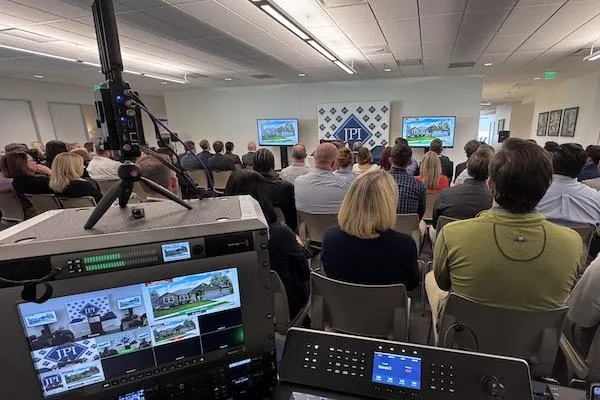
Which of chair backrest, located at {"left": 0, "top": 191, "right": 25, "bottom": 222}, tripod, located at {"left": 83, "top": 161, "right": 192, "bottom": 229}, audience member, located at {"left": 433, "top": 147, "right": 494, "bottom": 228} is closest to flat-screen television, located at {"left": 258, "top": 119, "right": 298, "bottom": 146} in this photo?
chair backrest, located at {"left": 0, "top": 191, "right": 25, "bottom": 222}


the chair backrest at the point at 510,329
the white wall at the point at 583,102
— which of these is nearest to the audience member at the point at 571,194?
the chair backrest at the point at 510,329

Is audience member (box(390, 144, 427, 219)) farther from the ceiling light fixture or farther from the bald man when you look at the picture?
the ceiling light fixture

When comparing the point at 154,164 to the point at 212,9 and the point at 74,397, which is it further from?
the point at 212,9

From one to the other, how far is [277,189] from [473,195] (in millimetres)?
1646

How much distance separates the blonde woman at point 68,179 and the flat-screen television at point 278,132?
5.97m

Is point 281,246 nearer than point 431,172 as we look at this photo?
Yes

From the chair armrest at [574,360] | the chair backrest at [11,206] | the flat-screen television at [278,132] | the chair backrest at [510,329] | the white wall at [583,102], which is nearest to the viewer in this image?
the chair backrest at [510,329]

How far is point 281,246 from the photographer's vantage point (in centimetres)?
159

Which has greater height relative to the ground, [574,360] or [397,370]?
[397,370]

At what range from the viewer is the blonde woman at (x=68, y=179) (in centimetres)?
314

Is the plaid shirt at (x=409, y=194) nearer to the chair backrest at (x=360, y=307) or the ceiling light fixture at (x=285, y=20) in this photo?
the chair backrest at (x=360, y=307)

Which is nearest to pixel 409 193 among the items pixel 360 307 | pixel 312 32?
pixel 360 307

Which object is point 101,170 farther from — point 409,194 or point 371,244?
point 371,244

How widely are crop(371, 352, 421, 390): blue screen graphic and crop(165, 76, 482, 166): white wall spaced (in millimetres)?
8068
